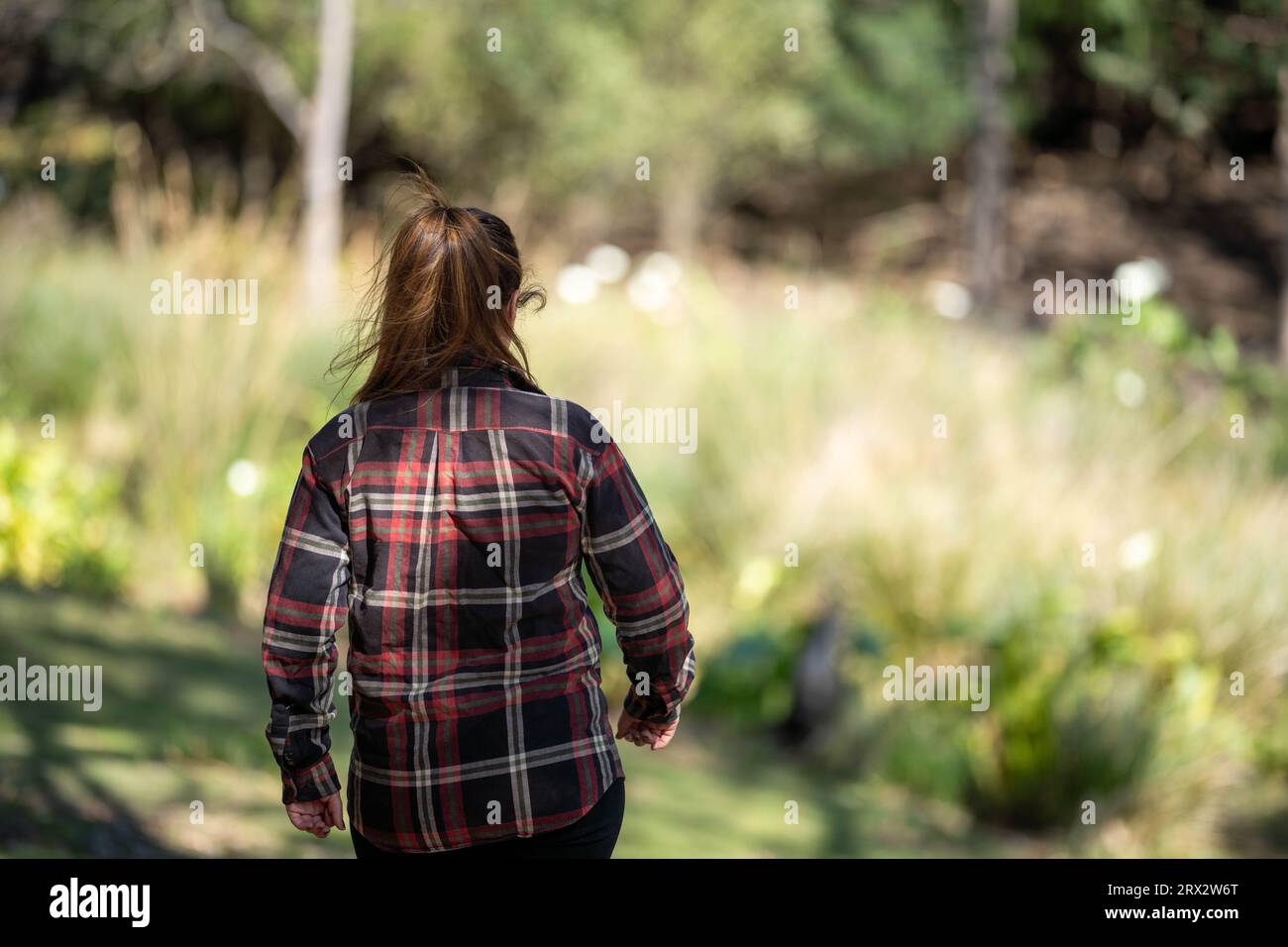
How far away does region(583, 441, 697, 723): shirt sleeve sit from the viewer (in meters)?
1.83

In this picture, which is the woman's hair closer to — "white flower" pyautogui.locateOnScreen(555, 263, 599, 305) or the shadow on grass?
the shadow on grass

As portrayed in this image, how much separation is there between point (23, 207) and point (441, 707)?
8.82 m

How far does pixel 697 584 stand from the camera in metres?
6.05

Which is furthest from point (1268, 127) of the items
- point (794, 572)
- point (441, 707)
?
point (441, 707)

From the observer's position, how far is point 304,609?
71.0 inches

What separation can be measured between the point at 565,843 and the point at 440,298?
802mm

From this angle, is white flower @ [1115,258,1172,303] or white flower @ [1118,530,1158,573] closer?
white flower @ [1118,530,1158,573]

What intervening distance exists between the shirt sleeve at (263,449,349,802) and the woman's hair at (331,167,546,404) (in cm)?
19

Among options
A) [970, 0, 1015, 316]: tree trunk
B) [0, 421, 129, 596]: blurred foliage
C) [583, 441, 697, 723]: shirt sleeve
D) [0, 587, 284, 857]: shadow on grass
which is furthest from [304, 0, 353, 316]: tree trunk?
[583, 441, 697, 723]: shirt sleeve

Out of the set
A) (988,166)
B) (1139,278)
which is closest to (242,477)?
(1139,278)

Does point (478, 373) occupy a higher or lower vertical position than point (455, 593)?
higher

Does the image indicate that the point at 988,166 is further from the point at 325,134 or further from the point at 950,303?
the point at 325,134

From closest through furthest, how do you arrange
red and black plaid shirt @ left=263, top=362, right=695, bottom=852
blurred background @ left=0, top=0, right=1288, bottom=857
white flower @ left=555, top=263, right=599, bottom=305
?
red and black plaid shirt @ left=263, top=362, right=695, bottom=852
blurred background @ left=0, top=0, right=1288, bottom=857
white flower @ left=555, top=263, right=599, bottom=305

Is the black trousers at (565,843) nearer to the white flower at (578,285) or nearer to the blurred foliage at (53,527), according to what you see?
the blurred foliage at (53,527)
